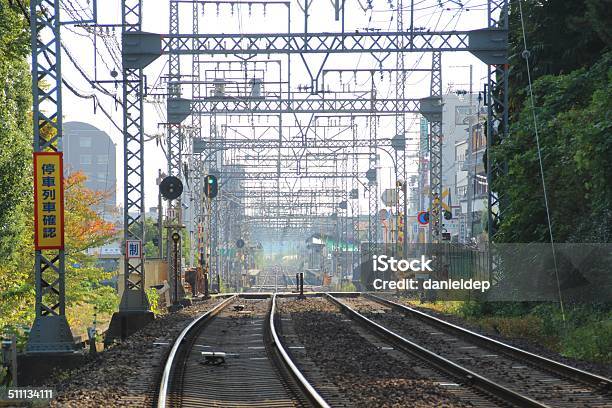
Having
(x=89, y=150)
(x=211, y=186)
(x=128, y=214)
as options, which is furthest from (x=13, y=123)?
(x=89, y=150)

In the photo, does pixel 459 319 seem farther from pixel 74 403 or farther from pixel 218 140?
pixel 218 140

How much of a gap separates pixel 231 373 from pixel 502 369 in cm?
422

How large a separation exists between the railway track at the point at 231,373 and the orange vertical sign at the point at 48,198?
116 inches

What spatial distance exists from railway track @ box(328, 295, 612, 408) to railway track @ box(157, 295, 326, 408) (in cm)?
244

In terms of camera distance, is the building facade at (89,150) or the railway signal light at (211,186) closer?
the railway signal light at (211,186)

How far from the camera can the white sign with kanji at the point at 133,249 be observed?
26359mm

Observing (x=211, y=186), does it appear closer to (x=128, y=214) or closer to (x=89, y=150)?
(x=128, y=214)

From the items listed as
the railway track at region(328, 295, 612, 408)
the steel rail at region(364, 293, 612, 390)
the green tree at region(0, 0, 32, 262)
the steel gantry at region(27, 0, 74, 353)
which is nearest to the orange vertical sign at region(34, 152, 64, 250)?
the steel gantry at region(27, 0, 74, 353)

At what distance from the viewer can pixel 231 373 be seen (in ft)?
50.3

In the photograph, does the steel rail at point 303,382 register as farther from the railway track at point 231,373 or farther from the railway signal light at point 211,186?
the railway signal light at point 211,186

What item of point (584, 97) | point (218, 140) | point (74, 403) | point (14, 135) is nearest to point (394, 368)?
point (74, 403)

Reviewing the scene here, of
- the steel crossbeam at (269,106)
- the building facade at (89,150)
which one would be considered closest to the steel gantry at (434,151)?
the steel crossbeam at (269,106)

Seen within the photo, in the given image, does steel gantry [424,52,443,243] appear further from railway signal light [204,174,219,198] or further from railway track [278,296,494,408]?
railway track [278,296,494,408]

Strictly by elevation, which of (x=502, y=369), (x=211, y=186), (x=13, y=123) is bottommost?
(x=502, y=369)
